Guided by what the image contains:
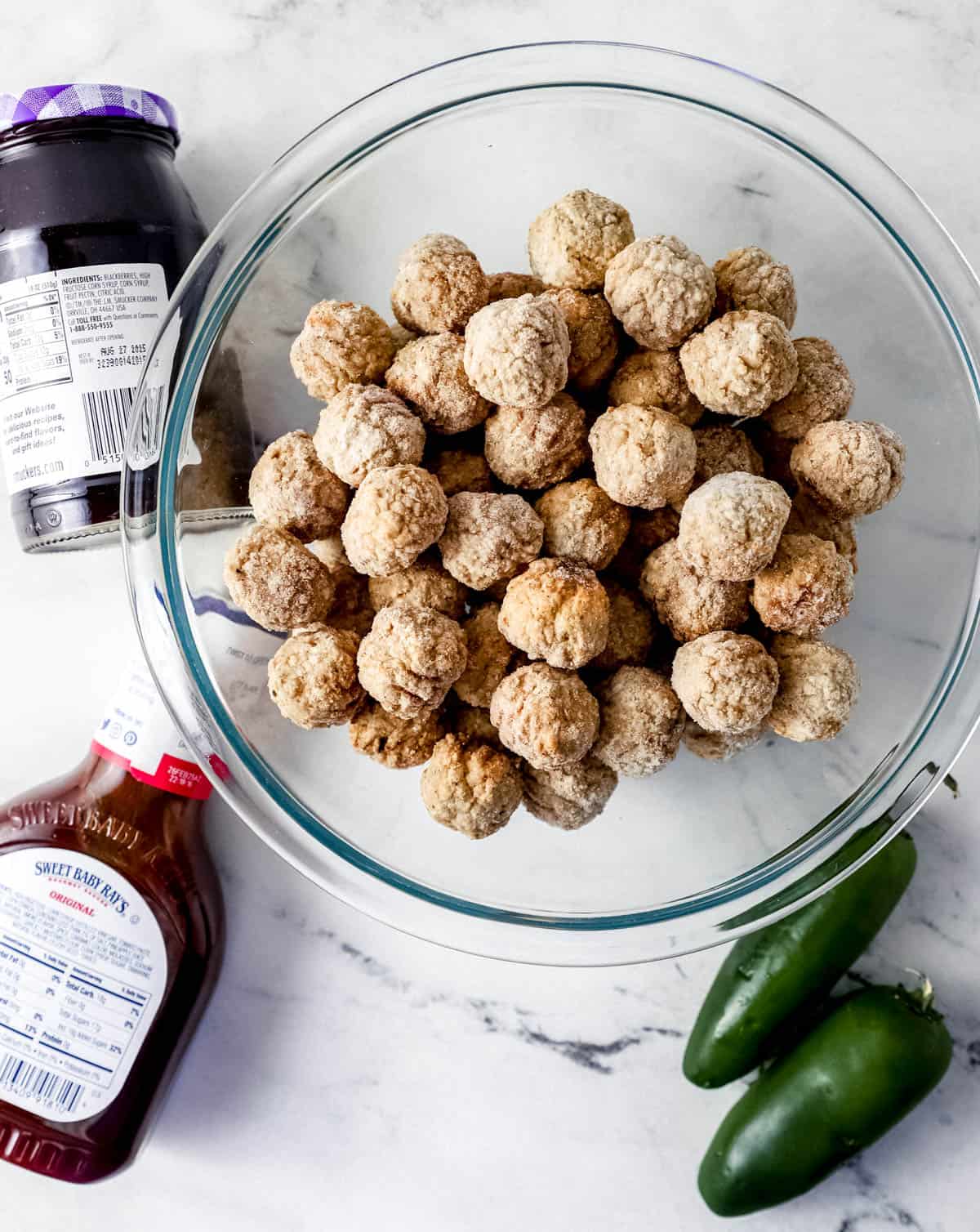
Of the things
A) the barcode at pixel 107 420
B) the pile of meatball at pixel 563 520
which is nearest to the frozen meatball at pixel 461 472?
the pile of meatball at pixel 563 520

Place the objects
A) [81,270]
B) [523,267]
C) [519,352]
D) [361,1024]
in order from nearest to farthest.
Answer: [519,352] < [81,270] < [523,267] < [361,1024]

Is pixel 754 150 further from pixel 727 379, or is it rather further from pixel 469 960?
pixel 469 960

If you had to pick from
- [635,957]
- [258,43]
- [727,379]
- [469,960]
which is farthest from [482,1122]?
[258,43]

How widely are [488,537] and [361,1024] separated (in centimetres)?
69

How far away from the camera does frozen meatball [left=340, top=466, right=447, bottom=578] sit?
0.80 m

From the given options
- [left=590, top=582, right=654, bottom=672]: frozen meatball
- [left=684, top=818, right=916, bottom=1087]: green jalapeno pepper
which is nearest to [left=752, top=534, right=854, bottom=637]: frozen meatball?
[left=590, top=582, right=654, bottom=672]: frozen meatball

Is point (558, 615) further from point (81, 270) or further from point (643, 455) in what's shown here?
point (81, 270)

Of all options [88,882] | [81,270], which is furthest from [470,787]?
[81,270]

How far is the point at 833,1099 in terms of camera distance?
1.16 m

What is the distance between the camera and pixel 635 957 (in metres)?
1.01

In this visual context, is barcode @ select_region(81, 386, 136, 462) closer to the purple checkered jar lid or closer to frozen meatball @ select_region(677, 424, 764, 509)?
the purple checkered jar lid

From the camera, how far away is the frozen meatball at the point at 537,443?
0.87 meters

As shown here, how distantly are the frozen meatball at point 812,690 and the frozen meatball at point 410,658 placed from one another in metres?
0.27

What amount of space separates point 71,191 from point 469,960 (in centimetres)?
91
